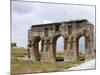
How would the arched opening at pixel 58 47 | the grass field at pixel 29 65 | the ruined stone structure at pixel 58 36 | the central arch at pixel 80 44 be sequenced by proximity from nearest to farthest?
the grass field at pixel 29 65 → the ruined stone structure at pixel 58 36 → the arched opening at pixel 58 47 → the central arch at pixel 80 44

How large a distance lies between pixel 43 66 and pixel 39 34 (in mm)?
410

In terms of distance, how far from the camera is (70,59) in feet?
10.7

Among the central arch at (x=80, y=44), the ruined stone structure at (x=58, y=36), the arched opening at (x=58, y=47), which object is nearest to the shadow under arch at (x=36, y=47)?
the ruined stone structure at (x=58, y=36)

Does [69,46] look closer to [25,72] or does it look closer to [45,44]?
[45,44]

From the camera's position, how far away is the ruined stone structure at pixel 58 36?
307cm

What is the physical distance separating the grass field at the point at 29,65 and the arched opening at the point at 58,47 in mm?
16

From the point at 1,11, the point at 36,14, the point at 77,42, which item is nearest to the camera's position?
the point at 1,11

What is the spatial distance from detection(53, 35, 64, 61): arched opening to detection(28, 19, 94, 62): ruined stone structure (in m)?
0.01

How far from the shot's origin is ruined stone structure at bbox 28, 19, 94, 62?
121 inches

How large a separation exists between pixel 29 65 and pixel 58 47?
0.45 m

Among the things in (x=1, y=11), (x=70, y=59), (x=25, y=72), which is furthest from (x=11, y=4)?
(x=70, y=59)

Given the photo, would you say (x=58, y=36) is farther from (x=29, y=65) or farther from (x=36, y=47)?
(x=29, y=65)

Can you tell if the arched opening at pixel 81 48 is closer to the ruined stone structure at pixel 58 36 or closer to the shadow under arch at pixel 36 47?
the ruined stone structure at pixel 58 36

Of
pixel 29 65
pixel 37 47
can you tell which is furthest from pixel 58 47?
pixel 29 65
